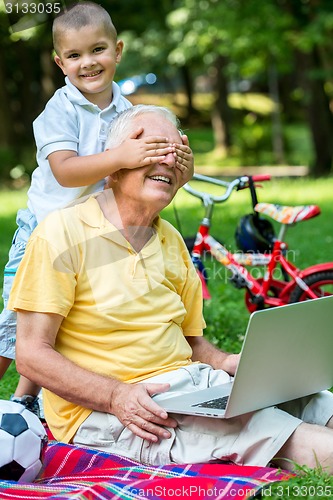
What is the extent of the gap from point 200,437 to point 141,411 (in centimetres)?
22

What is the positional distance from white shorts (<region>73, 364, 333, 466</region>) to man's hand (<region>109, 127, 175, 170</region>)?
28.4 inches

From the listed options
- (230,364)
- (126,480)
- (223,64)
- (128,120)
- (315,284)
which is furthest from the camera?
(223,64)

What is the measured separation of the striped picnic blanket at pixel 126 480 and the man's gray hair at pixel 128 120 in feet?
3.52

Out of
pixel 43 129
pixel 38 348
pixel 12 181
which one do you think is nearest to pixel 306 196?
pixel 12 181

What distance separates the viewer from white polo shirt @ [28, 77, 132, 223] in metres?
3.71

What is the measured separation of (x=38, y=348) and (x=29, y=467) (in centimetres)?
39

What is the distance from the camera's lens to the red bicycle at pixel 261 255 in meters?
5.91

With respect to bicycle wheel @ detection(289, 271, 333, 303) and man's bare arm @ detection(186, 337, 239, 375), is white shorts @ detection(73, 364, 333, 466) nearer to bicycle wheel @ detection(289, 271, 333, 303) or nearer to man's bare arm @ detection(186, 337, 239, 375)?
man's bare arm @ detection(186, 337, 239, 375)

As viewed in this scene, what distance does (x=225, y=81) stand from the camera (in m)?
27.8

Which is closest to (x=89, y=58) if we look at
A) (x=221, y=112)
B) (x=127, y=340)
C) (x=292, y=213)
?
(x=127, y=340)

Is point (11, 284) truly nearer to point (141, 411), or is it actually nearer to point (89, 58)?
point (89, 58)

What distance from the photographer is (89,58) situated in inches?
147

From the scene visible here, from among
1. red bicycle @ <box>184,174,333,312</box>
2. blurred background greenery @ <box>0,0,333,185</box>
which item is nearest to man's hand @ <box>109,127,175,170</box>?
red bicycle @ <box>184,174,333,312</box>

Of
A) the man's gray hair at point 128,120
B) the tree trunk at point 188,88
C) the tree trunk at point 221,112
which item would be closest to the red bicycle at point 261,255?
the man's gray hair at point 128,120
